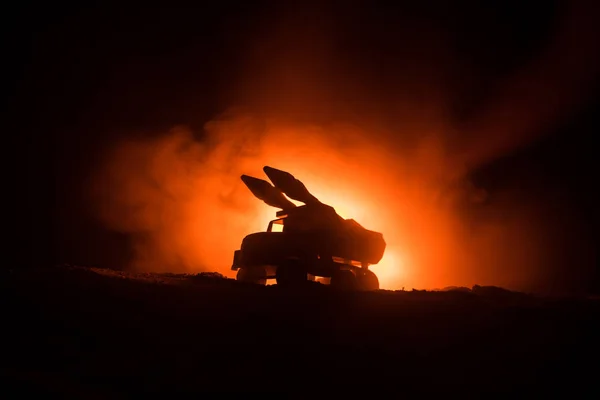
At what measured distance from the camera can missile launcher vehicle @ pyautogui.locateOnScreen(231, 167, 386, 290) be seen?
10328mm

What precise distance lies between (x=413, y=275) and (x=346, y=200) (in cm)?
325

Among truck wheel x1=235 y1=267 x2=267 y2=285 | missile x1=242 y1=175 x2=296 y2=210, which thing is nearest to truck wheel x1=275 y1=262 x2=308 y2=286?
truck wheel x1=235 y1=267 x2=267 y2=285

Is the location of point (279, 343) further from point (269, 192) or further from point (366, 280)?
point (269, 192)

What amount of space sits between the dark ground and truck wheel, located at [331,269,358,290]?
2.33m

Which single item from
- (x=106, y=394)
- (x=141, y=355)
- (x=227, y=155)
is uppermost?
(x=227, y=155)

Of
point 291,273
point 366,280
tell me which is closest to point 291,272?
point 291,273

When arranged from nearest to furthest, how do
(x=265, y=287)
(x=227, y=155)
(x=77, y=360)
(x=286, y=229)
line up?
(x=77, y=360), (x=265, y=287), (x=286, y=229), (x=227, y=155)

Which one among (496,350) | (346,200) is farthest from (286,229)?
(346,200)

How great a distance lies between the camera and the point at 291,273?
10.2 metres

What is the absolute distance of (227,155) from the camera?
1953 cm

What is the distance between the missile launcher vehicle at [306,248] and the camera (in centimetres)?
1033

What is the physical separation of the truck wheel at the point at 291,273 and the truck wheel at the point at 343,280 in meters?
0.56

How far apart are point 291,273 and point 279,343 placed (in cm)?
410

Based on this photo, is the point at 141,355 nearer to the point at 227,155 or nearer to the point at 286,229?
the point at 286,229
